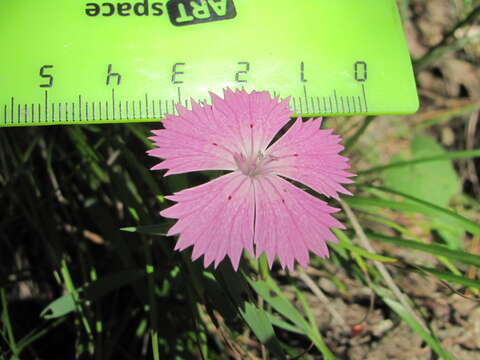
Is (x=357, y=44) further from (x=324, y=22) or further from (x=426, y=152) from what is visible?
(x=426, y=152)

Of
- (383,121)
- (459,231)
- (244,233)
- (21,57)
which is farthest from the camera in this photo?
(383,121)

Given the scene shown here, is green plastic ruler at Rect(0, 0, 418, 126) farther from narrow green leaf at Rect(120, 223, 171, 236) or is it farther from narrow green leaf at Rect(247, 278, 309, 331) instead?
narrow green leaf at Rect(247, 278, 309, 331)

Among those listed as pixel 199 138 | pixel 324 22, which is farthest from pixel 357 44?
pixel 199 138

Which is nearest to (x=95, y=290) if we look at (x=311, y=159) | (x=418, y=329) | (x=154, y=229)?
(x=154, y=229)

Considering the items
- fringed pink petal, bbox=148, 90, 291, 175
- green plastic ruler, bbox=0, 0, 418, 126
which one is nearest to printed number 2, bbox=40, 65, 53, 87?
green plastic ruler, bbox=0, 0, 418, 126

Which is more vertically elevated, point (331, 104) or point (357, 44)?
point (357, 44)

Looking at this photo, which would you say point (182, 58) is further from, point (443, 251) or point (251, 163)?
point (443, 251)
